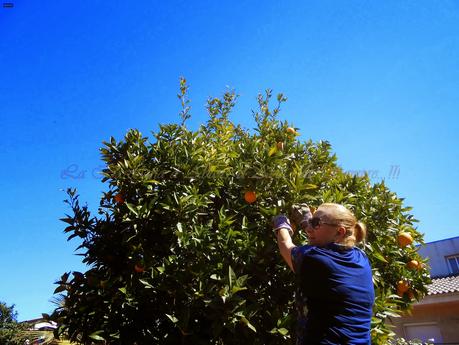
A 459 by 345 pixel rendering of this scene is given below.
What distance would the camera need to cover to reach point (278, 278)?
3184 mm

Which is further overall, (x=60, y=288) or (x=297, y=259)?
(x=60, y=288)

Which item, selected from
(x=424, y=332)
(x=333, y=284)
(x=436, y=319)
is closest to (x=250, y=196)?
(x=333, y=284)

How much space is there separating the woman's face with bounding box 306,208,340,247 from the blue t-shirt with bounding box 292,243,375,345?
0.12 metres

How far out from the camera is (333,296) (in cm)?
181

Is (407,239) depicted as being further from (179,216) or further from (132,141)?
(132,141)

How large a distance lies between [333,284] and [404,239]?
2400 millimetres

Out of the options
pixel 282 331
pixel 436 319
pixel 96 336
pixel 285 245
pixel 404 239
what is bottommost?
pixel 436 319

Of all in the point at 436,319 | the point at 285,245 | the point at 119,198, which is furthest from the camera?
the point at 436,319

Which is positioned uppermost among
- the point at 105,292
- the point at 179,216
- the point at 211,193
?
the point at 211,193

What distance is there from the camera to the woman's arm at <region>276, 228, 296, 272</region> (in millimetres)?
2131

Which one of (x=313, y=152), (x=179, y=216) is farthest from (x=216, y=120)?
(x=179, y=216)

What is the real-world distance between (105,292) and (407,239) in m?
3.30

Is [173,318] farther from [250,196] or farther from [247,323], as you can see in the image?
[250,196]

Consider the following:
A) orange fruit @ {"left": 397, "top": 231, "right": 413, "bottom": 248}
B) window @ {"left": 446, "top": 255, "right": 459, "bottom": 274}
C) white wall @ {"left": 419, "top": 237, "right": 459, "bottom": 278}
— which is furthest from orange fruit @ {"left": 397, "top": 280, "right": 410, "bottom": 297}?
window @ {"left": 446, "top": 255, "right": 459, "bottom": 274}
